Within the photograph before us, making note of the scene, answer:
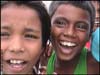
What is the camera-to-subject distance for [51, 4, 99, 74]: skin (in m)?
1.62

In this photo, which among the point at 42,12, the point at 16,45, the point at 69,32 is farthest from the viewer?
the point at 69,32

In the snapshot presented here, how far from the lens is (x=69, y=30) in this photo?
5.26 feet

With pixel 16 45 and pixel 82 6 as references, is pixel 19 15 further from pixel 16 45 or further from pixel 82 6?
pixel 82 6

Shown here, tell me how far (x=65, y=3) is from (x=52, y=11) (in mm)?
90

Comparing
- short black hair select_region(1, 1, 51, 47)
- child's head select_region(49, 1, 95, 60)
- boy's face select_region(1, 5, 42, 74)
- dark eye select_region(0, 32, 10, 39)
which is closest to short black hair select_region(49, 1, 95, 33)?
child's head select_region(49, 1, 95, 60)

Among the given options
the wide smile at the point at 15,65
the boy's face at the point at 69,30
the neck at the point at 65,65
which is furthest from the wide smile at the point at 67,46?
the wide smile at the point at 15,65

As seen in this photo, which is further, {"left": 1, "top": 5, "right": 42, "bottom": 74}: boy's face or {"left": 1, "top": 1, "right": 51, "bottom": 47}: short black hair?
{"left": 1, "top": 1, "right": 51, "bottom": 47}: short black hair

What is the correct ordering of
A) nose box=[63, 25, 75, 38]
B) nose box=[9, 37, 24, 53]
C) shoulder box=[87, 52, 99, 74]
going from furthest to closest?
shoulder box=[87, 52, 99, 74], nose box=[63, 25, 75, 38], nose box=[9, 37, 24, 53]

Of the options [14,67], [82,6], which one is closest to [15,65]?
[14,67]

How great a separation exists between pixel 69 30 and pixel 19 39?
402 millimetres

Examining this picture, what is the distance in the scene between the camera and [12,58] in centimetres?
128

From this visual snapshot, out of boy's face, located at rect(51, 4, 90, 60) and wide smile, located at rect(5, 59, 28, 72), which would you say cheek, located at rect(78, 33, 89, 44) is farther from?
wide smile, located at rect(5, 59, 28, 72)

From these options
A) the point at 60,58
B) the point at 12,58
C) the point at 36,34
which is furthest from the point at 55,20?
the point at 12,58

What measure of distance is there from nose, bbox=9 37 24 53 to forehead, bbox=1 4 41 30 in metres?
0.07
